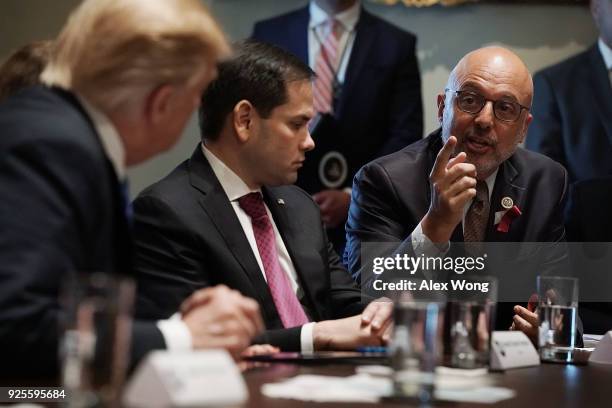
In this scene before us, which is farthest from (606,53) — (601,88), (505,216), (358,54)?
(505,216)

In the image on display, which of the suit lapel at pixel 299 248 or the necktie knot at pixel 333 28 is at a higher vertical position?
the necktie knot at pixel 333 28

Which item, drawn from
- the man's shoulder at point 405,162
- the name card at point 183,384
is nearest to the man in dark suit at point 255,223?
the man's shoulder at point 405,162

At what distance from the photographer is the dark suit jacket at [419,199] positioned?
3311 millimetres

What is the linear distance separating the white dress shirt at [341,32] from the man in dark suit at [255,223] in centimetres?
171

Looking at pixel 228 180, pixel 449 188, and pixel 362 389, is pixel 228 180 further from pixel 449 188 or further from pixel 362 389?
pixel 362 389

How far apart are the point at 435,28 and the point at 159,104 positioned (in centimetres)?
337

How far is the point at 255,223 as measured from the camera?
9.11 ft

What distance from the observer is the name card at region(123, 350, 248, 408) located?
112 cm

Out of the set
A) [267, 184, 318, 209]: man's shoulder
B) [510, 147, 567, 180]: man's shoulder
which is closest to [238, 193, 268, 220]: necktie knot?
[267, 184, 318, 209]: man's shoulder

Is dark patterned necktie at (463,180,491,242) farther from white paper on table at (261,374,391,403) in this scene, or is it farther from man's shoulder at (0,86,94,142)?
man's shoulder at (0,86,94,142)

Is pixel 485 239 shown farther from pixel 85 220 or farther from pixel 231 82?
pixel 85 220

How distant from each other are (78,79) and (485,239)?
1915 mm

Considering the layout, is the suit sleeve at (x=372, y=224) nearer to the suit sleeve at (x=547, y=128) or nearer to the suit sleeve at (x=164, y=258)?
the suit sleeve at (x=164, y=258)

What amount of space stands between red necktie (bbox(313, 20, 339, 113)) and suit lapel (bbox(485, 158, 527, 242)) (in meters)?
1.32
